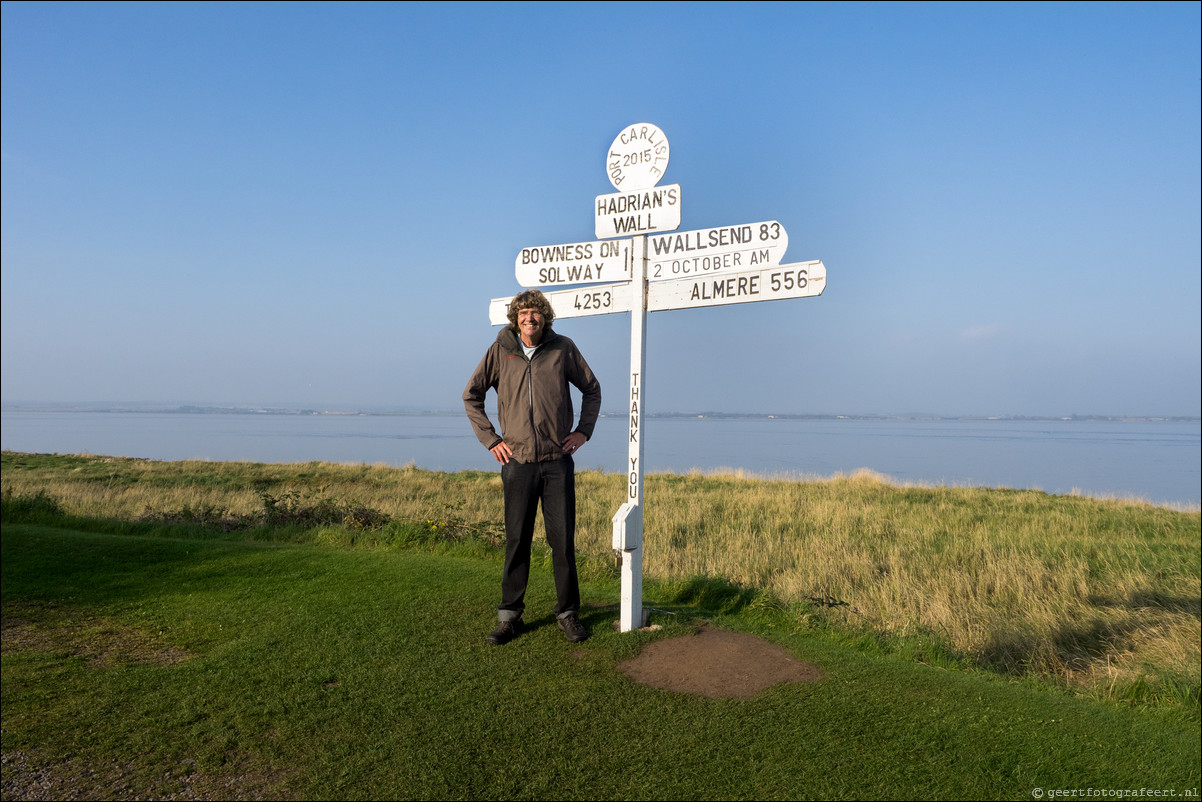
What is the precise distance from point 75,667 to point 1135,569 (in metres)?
13.2

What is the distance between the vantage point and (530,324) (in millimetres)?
4820

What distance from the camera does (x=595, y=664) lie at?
436 centimetres

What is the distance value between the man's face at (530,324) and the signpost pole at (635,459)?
74 cm

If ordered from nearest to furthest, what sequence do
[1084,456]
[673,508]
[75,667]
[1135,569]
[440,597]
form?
[75,667] → [440,597] → [1135,569] → [673,508] → [1084,456]

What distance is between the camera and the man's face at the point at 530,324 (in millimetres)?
4812

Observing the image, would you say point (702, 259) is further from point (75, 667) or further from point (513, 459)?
point (75, 667)

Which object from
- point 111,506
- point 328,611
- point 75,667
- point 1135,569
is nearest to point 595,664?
point 328,611

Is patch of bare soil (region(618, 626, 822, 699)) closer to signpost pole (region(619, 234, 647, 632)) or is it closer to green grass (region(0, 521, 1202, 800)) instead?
green grass (region(0, 521, 1202, 800))

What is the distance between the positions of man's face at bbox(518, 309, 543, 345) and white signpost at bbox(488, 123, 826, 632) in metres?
0.69

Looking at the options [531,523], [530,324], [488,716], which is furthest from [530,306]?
[488,716]

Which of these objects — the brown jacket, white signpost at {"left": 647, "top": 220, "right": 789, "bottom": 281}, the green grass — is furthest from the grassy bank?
white signpost at {"left": 647, "top": 220, "right": 789, "bottom": 281}

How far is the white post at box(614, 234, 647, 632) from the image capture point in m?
4.98

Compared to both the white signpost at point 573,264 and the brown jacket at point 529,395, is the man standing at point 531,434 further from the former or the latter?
the white signpost at point 573,264

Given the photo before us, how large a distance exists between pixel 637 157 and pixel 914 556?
8652mm
